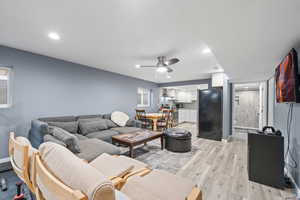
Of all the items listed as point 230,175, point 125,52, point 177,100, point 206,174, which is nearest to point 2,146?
point 125,52

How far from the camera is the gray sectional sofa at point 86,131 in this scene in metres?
2.30

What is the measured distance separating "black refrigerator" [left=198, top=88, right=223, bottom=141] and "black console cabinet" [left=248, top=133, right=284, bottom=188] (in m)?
2.33

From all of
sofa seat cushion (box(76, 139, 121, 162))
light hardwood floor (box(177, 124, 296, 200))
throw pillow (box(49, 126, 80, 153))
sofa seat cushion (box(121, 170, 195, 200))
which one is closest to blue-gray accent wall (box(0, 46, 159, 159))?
throw pillow (box(49, 126, 80, 153))

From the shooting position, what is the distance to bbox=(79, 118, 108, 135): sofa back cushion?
11.0 ft

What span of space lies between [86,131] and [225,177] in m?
3.25

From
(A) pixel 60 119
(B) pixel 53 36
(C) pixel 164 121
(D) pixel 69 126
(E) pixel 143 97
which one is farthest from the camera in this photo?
(E) pixel 143 97

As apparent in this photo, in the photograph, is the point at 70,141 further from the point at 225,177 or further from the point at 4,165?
the point at 225,177

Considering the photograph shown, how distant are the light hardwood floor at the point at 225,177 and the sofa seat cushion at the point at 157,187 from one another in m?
0.88

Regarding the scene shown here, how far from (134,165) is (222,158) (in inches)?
97.1

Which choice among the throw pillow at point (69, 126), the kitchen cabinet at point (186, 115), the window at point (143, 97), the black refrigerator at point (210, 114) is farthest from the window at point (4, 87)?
the kitchen cabinet at point (186, 115)

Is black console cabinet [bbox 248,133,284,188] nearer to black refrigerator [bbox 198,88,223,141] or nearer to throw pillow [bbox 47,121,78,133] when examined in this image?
black refrigerator [bbox 198,88,223,141]

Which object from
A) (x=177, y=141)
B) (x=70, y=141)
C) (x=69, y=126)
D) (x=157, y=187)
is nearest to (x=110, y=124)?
(x=69, y=126)

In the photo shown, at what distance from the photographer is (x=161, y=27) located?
1929 mm

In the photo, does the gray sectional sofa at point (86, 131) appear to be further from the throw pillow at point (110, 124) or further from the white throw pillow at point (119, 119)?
the white throw pillow at point (119, 119)
